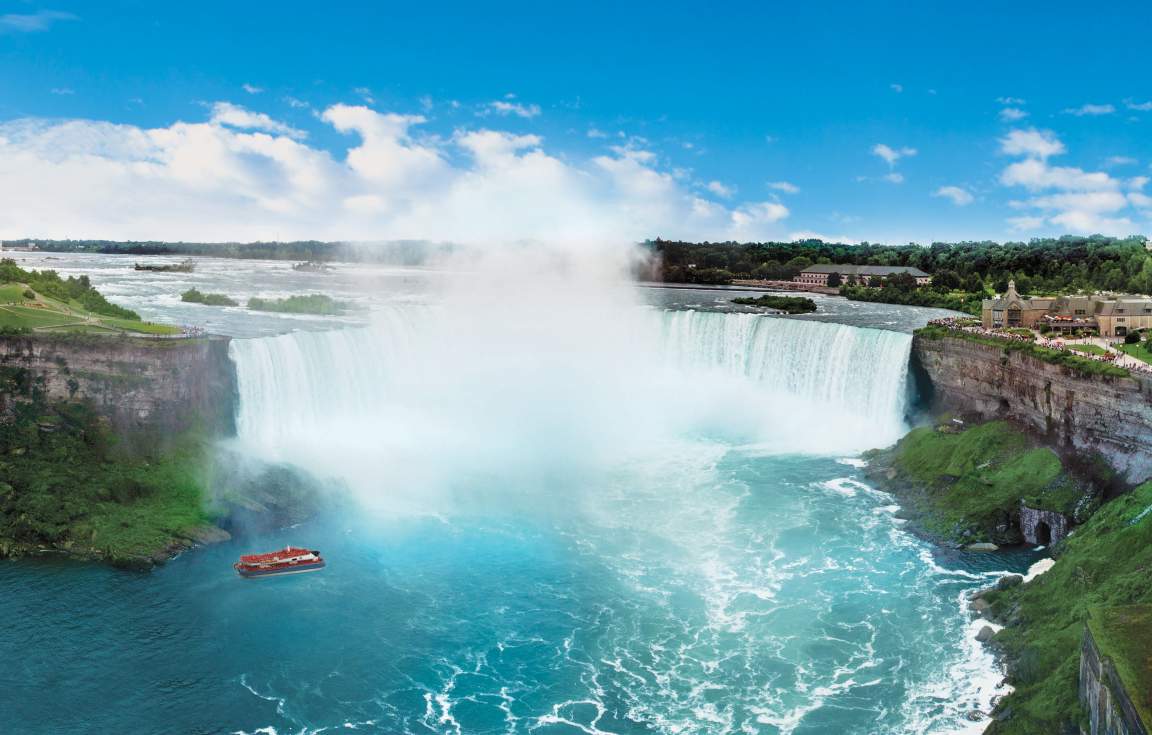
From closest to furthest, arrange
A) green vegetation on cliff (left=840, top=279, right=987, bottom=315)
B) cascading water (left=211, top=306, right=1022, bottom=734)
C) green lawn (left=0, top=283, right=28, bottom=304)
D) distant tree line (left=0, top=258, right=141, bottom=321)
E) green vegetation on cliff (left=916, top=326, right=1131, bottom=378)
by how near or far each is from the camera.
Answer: cascading water (left=211, top=306, right=1022, bottom=734) → green vegetation on cliff (left=916, top=326, right=1131, bottom=378) → green lawn (left=0, top=283, right=28, bottom=304) → distant tree line (left=0, top=258, right=141, bottom=321) → green vegetation on cliff (left=840, top=279, right=987, bottom=315)

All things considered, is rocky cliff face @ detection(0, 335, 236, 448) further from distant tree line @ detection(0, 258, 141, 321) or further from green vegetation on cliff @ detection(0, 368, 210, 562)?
distant tree line @ detection(0, 258, 141, 321)

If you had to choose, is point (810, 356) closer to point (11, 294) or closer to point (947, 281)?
point (11, 294)

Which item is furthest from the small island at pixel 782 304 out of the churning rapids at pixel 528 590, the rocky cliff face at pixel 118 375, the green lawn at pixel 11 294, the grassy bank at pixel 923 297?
the green lawn at pixel 11 294

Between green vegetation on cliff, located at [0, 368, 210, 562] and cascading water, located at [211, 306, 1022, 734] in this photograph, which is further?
green vegetation on cliff, located at [0, 368, 210, 562]

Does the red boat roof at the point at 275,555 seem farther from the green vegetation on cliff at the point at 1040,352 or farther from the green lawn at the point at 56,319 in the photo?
the green vegetation on cliff at the point at 1040,352

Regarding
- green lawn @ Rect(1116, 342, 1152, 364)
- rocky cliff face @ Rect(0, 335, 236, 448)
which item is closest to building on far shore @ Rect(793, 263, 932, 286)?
green lawn @ Rect(1116, 342, 1152, 364)

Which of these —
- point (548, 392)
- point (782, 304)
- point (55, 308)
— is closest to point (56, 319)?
point (55, 308)
